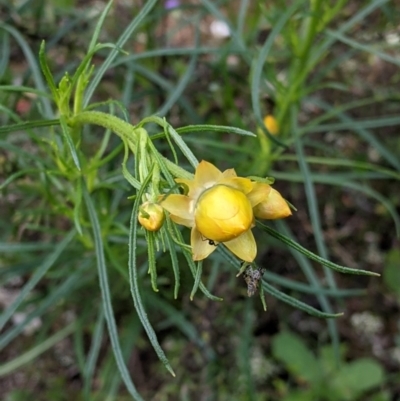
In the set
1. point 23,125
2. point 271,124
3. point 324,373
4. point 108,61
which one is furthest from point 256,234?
point 23,125

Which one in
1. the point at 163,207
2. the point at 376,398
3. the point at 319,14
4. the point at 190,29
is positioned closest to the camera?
A: the point at 163,207

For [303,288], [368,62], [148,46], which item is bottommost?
[303,288]

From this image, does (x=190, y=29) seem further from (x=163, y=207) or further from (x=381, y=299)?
(x=163, y=207)

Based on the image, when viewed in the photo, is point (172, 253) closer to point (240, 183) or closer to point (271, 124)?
point (240, 183)

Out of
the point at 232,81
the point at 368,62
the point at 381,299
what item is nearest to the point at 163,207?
the point at 232,81

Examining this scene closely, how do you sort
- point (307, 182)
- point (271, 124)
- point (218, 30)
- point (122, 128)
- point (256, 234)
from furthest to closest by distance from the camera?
point (218, 30)
point (256, 234)
point (271, 124)
point (307, 182)
point (122, 128)

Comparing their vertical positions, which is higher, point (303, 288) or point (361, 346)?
point (303, 288)

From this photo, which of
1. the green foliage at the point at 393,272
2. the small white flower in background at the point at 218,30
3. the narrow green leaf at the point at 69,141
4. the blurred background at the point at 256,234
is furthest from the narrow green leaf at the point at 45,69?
the small white flower in background at the point at 218,30
